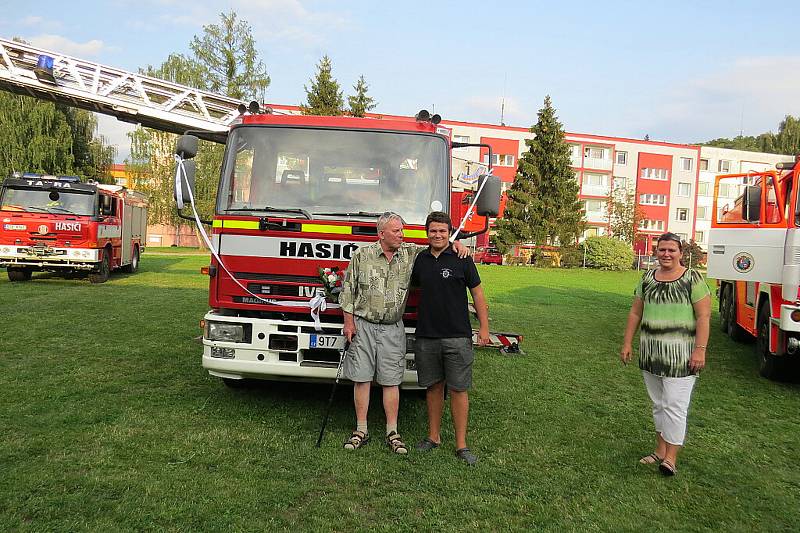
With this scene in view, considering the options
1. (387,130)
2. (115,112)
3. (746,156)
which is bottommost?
(387,130)

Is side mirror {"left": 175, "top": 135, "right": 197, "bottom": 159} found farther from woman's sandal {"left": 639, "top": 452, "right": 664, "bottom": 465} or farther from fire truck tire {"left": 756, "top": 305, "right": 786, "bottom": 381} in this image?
fire truck tire {"left": 756, "top": 305, "right": 786, "bottom": 381}

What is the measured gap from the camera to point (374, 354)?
16.4 ft

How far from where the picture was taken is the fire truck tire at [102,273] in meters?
16.5

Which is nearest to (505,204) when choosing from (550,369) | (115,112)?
(115,112)

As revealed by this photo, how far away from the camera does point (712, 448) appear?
531 cm

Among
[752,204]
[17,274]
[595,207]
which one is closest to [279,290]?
[752,204]

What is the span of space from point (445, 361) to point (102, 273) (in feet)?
47.2

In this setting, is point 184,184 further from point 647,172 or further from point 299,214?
point 647,172

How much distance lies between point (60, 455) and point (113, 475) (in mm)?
577

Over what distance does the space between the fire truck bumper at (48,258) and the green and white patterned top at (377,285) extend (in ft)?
42.0

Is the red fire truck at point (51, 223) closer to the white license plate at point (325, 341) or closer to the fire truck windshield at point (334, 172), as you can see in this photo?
the fire truck windshield at point (334, 172)

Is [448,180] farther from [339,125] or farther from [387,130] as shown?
[339,125]

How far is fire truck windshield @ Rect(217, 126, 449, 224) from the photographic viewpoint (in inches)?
220

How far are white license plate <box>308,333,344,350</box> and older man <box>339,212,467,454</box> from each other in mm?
210
